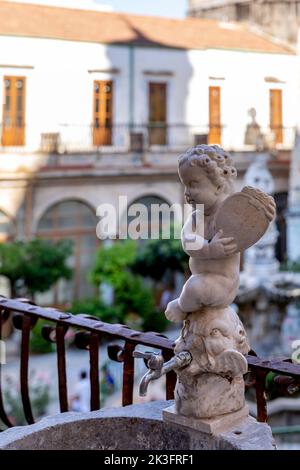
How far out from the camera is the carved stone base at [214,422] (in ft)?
3.12

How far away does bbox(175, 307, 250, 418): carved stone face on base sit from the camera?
37.6 inches

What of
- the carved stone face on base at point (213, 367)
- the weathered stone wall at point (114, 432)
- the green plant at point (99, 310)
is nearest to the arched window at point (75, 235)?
the green plant at point (99, 310)

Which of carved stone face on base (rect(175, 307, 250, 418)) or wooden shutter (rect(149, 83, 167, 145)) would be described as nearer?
carved stone face on base (rect(175, 307, 250, 418))

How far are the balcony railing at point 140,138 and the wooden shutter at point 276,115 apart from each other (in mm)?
14

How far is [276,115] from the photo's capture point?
7.46 m

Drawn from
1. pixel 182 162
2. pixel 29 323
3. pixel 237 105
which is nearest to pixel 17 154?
pixel 237 105

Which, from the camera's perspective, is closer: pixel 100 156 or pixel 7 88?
pixel 7 88

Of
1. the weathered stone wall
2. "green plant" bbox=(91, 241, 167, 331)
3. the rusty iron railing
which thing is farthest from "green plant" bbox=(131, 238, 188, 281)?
the weathered stone wall

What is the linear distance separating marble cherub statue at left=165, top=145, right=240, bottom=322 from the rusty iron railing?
195 millimetres

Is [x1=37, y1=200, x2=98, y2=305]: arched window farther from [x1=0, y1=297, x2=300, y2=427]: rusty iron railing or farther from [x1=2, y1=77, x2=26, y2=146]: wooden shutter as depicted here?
[x1=0, y1=297, x2=300, y2=427]: rusty iron railing

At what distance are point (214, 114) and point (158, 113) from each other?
1204mm
